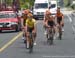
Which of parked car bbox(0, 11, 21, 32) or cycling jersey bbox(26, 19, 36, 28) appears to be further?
parked car bbox(0, 11, 21, 32)

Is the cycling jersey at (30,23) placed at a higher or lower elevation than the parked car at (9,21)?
higher

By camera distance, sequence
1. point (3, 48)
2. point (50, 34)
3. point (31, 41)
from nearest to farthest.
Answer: point (31, 41), point (3, 48), point (50, 34)

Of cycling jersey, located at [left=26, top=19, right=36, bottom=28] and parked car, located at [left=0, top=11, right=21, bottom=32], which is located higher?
cycling jersey, located at [left=26, top=19, right=36, bottom=28]

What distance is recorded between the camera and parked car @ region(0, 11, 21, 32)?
34.5 metres

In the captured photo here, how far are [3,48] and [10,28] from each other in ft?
39.4

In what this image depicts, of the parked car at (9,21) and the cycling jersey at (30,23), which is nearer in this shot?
the cycling jersey at (30,23)

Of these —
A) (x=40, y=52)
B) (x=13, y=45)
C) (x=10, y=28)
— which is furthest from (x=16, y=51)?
(x=10, y=28)

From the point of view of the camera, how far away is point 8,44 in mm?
24750

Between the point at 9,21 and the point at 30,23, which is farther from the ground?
the point at 30,23

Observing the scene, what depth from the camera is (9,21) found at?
114 feet

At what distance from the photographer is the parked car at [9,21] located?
34469mm

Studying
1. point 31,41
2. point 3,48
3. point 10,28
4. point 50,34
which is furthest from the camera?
point 10,28

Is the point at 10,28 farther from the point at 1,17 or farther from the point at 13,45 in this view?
the point at 13,45

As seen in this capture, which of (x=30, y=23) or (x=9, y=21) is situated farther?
(x=9, y=21)
